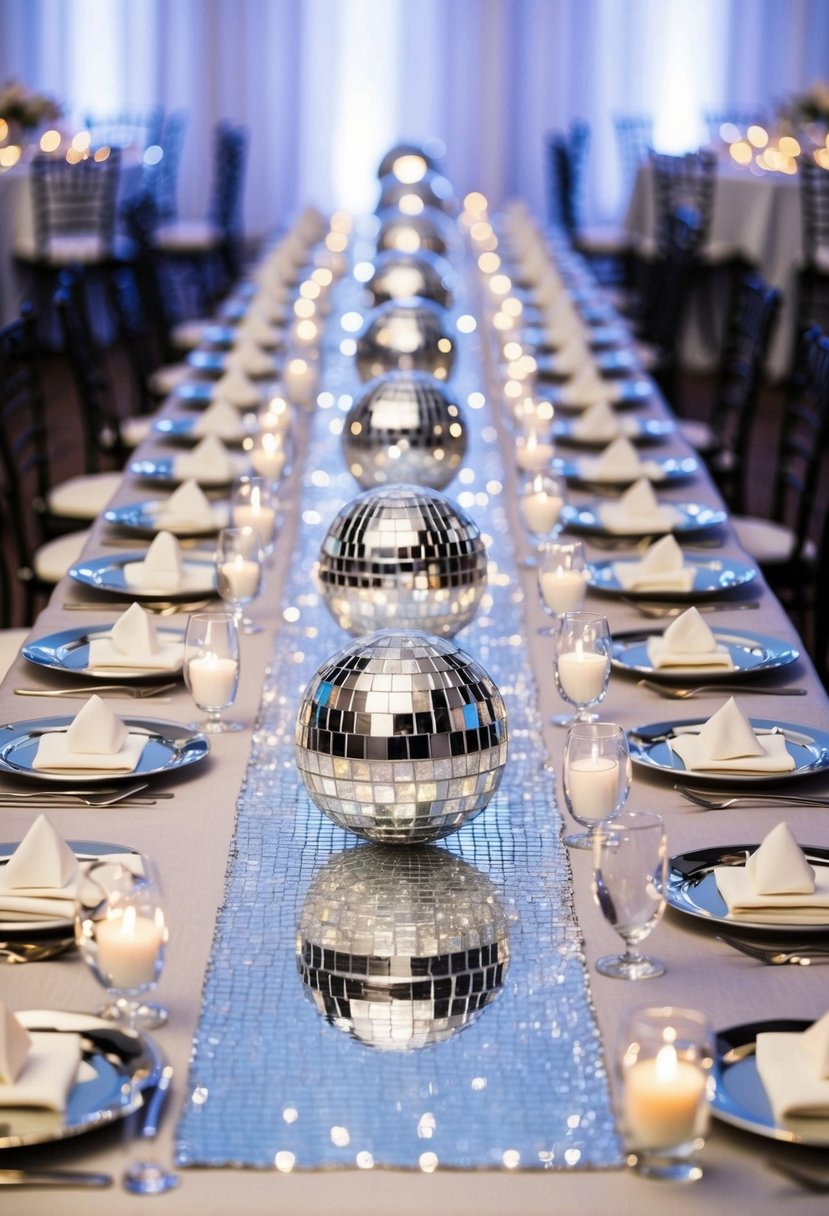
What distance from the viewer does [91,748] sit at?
195 cm

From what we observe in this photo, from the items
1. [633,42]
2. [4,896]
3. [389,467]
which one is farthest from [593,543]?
[633,42]

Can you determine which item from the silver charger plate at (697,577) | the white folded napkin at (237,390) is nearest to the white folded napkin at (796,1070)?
the silver charger plate at (697,577)

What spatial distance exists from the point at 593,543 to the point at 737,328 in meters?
2.33

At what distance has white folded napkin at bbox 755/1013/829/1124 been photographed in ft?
4.02

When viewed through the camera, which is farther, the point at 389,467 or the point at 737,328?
the point at 737,328

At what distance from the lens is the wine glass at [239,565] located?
2369mm

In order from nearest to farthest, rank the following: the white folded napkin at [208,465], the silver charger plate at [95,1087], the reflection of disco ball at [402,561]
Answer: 1. the silver charger plate at [95,1087]
2. the reflection of disco ball at [402,561]
3. the white folded napkin at [208,465]

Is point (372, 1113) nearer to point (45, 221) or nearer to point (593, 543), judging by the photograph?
point (593, 543)

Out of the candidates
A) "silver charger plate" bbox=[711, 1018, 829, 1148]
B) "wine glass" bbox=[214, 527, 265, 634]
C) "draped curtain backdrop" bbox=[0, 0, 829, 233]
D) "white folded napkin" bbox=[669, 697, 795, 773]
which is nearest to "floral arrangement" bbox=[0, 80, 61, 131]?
"draped curtain backdrop" bbox=[0, 0, 829, 233]

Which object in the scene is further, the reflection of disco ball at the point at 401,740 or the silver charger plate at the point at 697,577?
the silver charger plate at the point at 697,577

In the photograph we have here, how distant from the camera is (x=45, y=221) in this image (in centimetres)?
862

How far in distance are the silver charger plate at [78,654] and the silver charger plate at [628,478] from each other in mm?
1121

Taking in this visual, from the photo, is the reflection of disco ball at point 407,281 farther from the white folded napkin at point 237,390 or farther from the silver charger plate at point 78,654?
the silver charger plate at point 78,654

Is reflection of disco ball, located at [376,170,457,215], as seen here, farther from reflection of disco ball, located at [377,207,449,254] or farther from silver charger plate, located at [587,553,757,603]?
silver charger plate, located at [587,553,757,603]
